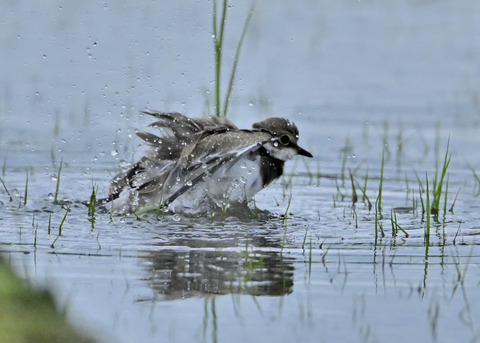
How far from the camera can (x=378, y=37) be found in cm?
1551

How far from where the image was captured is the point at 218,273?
6395 millimetres

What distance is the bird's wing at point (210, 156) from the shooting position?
8.08 metres

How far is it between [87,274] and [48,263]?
0.35 meters

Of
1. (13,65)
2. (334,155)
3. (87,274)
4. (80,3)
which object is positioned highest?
(80,3)

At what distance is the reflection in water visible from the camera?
6043mm

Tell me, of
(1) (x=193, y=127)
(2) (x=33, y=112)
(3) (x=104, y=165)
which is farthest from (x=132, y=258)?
(2) (x=33, y=112)

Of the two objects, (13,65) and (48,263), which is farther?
(13,65)

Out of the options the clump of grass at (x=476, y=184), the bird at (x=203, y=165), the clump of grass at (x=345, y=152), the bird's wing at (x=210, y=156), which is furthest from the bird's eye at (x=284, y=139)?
the clump of grass at (x=476, y=184)

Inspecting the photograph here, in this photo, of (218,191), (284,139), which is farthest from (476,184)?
(218,191)

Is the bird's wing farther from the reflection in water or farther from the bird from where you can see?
the reflection in water

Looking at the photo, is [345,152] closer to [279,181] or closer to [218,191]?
[279,181]

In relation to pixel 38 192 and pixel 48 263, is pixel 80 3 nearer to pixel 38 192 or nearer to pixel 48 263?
pixel 38 192

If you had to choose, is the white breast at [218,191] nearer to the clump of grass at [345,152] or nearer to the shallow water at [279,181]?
the shallow water at [279,181]

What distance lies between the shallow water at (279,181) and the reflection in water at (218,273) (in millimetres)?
20
